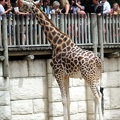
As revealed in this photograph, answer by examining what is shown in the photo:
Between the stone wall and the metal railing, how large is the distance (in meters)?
0.57

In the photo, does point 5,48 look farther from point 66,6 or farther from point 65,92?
point 66,6

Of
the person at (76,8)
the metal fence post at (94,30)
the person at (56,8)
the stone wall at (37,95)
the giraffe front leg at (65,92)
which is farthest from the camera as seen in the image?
the person at (76,8)

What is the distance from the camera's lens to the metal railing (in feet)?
58.1

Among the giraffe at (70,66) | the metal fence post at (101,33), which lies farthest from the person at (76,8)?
the giraffe at (70,66)

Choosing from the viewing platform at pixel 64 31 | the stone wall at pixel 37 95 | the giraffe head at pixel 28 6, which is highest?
the giraffe head at pixel 28 6

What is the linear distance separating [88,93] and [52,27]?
255 cm

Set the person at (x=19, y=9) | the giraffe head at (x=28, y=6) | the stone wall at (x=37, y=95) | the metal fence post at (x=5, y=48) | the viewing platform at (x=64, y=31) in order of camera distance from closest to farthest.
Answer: the giraffe head at (x=28, y=6), the metal fence post at (x=5, y=48), the viewing platform at (x=64, y=31), the stone wall at (x=37, y=95), the person at (x=19, y=9)

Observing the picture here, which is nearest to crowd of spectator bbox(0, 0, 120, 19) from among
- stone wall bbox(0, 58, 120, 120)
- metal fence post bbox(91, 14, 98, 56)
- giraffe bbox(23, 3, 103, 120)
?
metal fence post bbox(91, 14, 98, 56)

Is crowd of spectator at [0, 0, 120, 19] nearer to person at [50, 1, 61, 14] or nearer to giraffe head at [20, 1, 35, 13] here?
person at [50, 1, 61, 14]

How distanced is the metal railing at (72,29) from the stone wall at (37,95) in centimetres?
57

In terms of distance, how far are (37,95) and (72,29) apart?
197 cm

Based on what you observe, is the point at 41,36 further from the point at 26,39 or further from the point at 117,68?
the point at 117,68

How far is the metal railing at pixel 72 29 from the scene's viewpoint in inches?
697

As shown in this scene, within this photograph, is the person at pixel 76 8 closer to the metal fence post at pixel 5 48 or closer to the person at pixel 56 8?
the person at pixel 56 8
